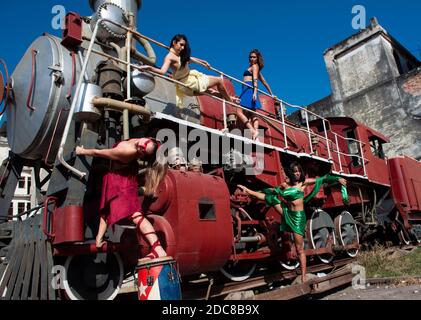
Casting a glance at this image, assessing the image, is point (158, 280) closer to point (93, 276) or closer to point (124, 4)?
point (93, 276)

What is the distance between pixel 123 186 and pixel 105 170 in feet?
2.34

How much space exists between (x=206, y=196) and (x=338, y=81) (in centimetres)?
2082

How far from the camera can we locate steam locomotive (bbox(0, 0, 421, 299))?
3.86 meters

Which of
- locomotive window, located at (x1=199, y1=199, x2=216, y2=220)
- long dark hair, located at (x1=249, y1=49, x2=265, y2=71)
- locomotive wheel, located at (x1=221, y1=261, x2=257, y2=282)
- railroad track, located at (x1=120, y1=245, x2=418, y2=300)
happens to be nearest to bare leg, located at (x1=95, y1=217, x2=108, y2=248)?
locomotive window, located at (x1=199, y1=199, x2=216, y2=220)

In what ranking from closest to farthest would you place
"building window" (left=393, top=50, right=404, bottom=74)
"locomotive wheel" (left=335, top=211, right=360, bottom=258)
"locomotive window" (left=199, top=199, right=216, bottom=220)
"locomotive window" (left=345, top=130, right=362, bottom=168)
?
"locomotive window" (left=199, top=199, right=216, bottom=220), "locomotive wheel" (left=335, top=211, right=360, bottom=258), "locomotive window" (left=345, top=130, right=362, bottom=168), "building window" (left=393, top=50, right=404, bottom=74)

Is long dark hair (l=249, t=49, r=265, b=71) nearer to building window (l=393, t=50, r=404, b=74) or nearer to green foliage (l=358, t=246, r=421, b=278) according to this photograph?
green foliage (l=358, t=246, r=421, b=278)

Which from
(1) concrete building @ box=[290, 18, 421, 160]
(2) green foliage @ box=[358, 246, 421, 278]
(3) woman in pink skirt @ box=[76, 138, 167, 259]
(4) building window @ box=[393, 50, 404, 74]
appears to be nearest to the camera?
(3) woman in pink skirt @ box=[76, 138, 167, 259]

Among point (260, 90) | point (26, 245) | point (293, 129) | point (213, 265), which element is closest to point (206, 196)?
point (213, 265)

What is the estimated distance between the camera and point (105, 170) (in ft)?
14.3

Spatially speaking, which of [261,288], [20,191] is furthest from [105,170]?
[20,191]

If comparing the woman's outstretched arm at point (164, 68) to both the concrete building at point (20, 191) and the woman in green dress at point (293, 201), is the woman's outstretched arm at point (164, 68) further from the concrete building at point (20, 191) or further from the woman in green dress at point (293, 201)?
the concrete building at point (20, 191)

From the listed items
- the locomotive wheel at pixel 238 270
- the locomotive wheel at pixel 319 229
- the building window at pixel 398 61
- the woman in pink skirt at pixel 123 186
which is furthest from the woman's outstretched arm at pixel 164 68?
the building window at pixel 398 61

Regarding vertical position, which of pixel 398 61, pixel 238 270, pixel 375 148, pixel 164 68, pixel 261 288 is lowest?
pixel 261 288

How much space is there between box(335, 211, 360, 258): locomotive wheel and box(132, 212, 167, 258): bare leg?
19.4 ft
